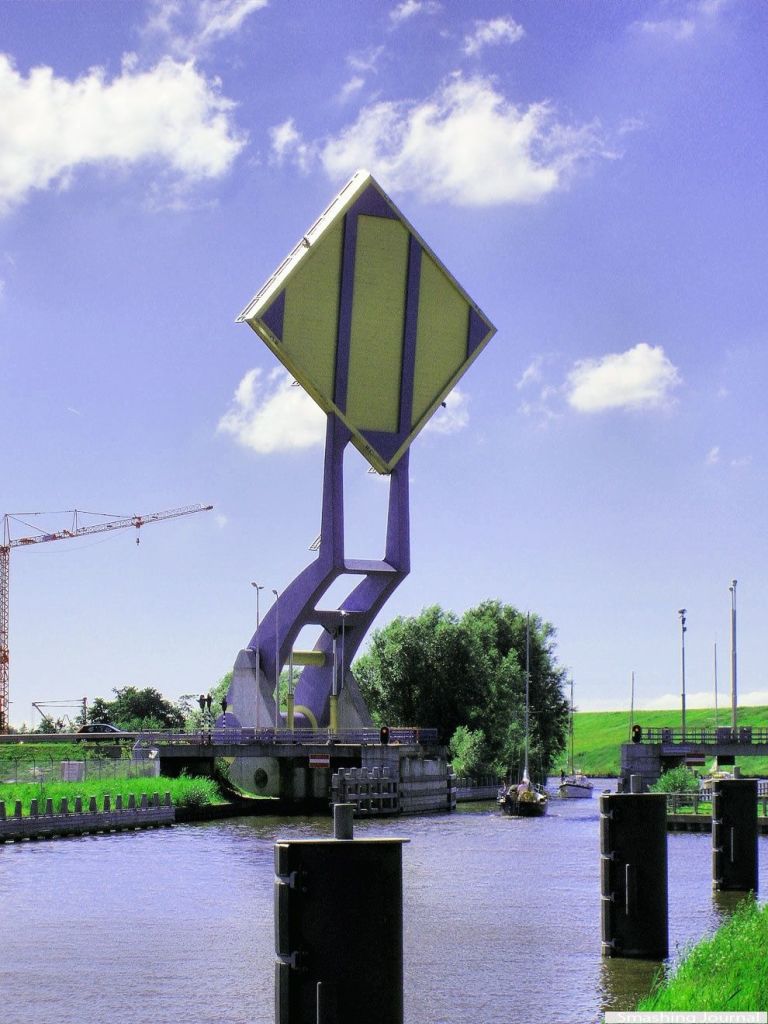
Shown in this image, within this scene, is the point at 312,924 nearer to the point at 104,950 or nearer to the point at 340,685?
the point at 104,950

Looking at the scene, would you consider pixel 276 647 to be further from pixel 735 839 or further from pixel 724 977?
pixel 724 977

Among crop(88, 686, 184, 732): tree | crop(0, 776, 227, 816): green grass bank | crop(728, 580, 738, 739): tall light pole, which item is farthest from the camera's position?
crop(88, 686, 184, 732): tree

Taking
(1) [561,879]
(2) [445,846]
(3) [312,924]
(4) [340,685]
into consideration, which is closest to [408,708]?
(4) [340,685]

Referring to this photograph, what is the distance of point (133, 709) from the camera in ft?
426

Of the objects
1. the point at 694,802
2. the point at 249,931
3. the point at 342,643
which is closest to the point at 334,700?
the point at 342,643

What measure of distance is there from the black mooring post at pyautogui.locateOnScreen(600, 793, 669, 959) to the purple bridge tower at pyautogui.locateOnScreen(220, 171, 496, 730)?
2065 inches

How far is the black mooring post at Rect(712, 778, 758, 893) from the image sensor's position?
3169 centimetres

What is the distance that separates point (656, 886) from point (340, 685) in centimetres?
5811

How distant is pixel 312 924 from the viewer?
41.0ft

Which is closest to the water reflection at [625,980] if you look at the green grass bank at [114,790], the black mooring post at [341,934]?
the black mooring post at [341,934]

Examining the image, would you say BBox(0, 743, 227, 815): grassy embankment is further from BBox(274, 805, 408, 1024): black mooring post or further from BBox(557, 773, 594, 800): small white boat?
BBox(274, 805, 408, 1024): black mooring post

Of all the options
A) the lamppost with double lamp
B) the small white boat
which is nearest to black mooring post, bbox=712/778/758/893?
the lamppost with double lamp

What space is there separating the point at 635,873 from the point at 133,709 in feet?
361

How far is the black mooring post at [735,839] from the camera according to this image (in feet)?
104
